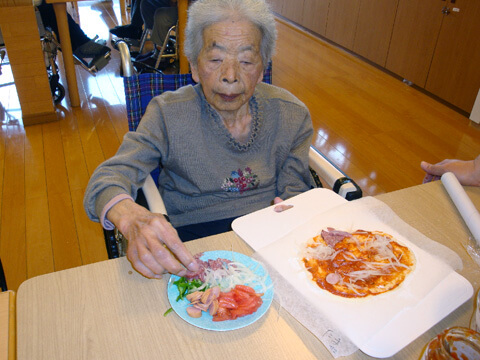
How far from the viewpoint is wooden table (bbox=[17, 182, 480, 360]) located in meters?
0.72

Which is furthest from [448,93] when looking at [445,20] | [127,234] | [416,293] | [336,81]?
[127,234]

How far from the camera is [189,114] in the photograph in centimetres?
127

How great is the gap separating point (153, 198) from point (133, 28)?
3.65 meters

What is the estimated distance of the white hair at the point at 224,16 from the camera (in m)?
1.17

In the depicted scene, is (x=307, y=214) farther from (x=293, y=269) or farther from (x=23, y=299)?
(x=23, y=299)

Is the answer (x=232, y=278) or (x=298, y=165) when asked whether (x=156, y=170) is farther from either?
(x=232, y=278)

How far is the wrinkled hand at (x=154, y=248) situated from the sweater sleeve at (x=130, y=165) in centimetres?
14

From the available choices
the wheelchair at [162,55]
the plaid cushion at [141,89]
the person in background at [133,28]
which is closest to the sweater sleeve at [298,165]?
the plaid cushion at [141,89]

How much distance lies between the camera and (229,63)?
3.96 feet

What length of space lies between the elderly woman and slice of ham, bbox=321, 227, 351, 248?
0.30 metres

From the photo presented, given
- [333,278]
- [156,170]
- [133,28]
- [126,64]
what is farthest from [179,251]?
[133,28]

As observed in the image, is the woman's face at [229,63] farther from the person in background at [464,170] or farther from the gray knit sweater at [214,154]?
the person in background at [464,170]

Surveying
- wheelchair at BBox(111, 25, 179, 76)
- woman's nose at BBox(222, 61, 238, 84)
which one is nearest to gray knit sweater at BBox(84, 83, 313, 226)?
woman's nose at BBox(222, 61, 238, 84)

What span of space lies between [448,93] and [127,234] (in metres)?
3.38
